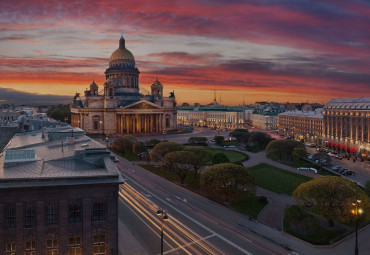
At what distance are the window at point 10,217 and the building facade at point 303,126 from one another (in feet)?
342

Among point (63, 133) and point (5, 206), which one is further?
point (63, 133)

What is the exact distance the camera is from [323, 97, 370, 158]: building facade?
286ft

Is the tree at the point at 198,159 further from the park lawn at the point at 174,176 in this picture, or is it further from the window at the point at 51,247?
the window at the point at 51,247

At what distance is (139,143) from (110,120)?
58.5m

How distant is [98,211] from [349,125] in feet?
285

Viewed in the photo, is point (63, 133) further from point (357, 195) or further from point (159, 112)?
point (159, 112)

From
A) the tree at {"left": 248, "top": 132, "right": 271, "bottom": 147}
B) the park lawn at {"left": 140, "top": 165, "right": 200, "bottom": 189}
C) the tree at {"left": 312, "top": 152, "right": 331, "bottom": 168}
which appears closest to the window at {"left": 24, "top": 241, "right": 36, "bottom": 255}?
the park lawn at {"left": 140, "top": 165, "right": 200, "bottom": 189}

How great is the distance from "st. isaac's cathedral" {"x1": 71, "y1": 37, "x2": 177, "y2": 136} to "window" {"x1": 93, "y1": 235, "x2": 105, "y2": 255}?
11950 cm

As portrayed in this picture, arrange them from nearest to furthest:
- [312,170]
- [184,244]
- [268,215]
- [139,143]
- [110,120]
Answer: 1. [184,244]
2. [268,215]
3. [312,170]
4. [139,143]
5. [110,120]

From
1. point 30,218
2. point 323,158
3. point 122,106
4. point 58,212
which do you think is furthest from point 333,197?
point 122,106

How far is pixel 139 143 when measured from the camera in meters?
92.4

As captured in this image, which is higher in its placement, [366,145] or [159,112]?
[159,112]

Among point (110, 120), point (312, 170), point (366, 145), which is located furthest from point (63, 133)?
point (110, 120)

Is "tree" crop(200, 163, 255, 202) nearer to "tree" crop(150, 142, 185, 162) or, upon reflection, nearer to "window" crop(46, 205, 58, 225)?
"tree" crop(150, 142, 185, 162)
